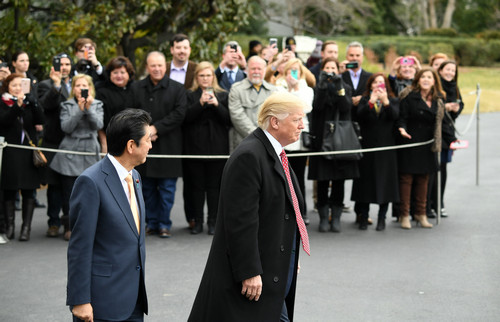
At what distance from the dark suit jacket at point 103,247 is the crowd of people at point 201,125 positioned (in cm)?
485

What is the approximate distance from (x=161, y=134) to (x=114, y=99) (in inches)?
30.4

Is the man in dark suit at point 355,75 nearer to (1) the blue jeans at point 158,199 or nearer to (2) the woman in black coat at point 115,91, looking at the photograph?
(1) the blue jeans at point 158,199

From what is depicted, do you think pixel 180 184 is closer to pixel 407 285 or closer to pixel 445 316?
pixel 407 285

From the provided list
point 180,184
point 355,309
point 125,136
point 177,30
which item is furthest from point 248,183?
point 177,30

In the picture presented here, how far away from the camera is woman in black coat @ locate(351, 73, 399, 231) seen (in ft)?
32.3

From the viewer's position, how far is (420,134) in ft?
33.3

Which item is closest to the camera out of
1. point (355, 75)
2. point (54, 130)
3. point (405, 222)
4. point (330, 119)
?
point (54, 130)

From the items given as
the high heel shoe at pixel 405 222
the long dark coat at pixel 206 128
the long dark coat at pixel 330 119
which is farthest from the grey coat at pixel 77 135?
the high heel shoe at pixel 405 222

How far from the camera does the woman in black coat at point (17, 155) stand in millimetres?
9000

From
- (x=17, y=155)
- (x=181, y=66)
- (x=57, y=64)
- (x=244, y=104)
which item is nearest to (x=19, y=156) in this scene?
Result: (x=17, y=155)

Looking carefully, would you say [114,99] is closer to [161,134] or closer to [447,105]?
[161,134]

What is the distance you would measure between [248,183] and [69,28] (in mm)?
9798

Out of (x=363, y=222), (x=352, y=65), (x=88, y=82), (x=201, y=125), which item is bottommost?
(x=363, y=222)

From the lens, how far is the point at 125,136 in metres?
4.27
